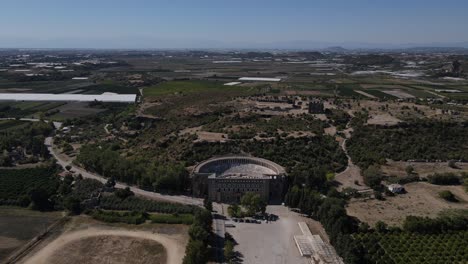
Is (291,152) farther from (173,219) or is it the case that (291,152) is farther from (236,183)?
(173,219)

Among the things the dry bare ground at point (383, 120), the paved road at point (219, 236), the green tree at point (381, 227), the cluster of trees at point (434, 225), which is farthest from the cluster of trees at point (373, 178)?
the dry bare ground at point (383, 120)

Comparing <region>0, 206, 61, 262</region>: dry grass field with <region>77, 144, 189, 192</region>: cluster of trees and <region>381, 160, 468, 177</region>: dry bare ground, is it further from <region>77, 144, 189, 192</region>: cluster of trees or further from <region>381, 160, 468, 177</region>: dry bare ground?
<region>381, 160, 468, 177</region>: dry bare ground

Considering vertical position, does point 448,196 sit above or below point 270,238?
above

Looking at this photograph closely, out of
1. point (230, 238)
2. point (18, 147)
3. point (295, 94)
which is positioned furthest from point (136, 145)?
point (295, 94)

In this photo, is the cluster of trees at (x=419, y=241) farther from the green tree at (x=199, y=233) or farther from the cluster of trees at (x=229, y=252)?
the green tree at (x=199, y=233)

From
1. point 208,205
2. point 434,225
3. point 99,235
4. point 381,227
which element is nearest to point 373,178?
point 434,225

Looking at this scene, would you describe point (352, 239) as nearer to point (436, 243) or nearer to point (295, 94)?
point (436, 243)

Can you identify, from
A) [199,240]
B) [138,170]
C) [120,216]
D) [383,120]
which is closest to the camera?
[199,240]
